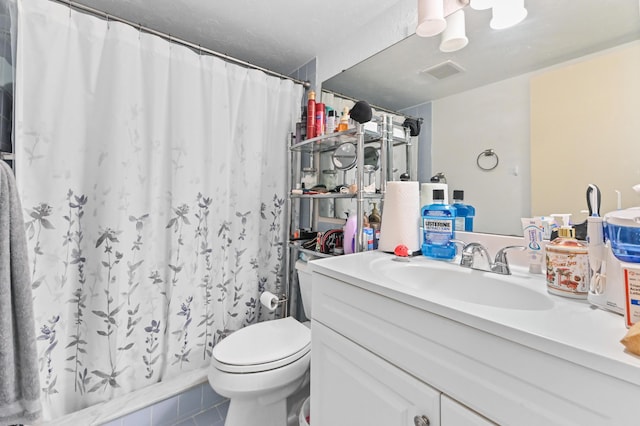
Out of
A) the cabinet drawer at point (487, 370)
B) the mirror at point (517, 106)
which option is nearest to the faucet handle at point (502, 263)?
the mirror at point (517, 106)

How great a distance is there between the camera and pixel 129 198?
1.17m

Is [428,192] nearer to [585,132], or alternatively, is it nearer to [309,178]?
[585,132]

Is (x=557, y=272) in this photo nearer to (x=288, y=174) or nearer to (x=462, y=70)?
(x=462, y=70)

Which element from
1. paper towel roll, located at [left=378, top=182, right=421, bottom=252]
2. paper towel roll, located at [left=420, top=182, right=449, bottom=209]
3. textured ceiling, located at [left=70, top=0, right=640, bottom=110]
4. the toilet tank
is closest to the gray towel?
the toilet tank

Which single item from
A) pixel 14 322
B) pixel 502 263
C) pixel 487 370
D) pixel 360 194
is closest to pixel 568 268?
pixel 502 263

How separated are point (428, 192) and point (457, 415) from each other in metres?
0.73

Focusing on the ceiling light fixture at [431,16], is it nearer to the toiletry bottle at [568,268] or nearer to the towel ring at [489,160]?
the towel ring at [489,160]

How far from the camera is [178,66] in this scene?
1300 mm

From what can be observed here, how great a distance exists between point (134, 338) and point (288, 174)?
1.14 metres

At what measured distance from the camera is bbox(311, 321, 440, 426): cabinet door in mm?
530

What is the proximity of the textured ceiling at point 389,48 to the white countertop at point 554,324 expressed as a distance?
0.71m

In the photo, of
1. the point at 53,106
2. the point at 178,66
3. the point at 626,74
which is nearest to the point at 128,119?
the point at 53,106

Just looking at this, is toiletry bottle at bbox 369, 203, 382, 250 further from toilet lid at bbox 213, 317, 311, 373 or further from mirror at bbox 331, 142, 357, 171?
toilet lid at bbox 213, 317, 311, 373

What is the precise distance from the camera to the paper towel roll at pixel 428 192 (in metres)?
0.99
